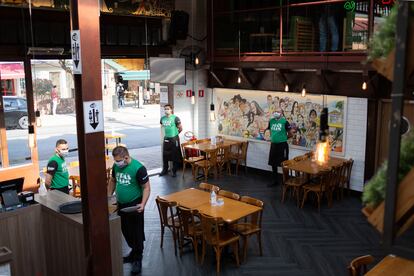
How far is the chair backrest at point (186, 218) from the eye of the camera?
706 centimetres

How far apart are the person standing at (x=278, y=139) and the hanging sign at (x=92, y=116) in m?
6.63

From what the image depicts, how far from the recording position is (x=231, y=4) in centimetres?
1327

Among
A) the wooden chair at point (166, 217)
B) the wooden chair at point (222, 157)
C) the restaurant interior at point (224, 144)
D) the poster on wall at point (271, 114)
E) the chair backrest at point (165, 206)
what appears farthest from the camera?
the wooden chair at point (222, 157)

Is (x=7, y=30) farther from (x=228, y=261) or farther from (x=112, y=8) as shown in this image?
(x=228, y=261)

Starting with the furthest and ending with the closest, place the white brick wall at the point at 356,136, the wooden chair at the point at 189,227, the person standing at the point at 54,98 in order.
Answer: the person standing at the point at 54,98, the white brick wall at the point at 356,136, the wooden chair at the point at 189,227

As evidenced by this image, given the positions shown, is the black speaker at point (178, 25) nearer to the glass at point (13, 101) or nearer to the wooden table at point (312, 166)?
the glass at point (13, 101)

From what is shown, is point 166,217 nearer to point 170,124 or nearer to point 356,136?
point 170,124

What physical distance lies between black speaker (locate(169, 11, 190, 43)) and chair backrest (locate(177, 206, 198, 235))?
6449 millimetres

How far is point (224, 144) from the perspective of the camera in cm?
1273

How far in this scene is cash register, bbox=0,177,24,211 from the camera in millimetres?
6012

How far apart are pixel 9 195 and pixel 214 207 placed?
3.00m

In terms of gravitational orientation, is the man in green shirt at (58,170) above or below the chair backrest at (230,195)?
above

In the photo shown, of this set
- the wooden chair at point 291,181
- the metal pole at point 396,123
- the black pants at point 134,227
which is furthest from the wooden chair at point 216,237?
the metal pole at point 396,123

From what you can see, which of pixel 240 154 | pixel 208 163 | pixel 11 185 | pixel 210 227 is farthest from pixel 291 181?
pixel 11 185
